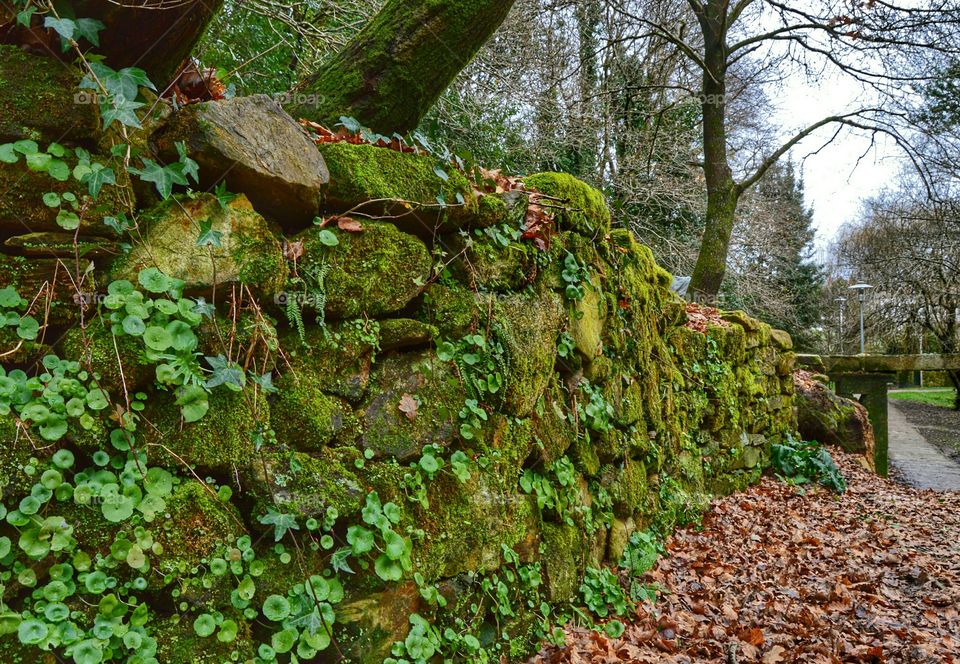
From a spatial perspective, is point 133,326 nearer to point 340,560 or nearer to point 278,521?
point 278,521

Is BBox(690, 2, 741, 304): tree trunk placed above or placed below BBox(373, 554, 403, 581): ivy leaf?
above

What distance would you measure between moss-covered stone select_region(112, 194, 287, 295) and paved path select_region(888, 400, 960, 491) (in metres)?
10.4

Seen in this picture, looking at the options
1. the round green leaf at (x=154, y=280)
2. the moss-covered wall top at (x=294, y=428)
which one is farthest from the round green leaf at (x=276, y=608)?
A: the round green leaf at (x=154, y=280)

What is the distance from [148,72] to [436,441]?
5.62ft

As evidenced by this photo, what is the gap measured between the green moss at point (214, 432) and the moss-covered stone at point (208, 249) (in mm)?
371

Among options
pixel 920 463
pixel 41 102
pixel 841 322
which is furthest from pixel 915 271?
pixel 41 102

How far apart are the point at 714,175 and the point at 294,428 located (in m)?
9.11

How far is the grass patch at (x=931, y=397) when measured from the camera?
70.8 feet

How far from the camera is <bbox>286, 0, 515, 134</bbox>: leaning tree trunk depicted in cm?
291

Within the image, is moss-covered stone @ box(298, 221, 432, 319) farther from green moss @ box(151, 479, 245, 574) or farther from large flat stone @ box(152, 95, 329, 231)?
green moss @ box(151, 479, 245, 574)

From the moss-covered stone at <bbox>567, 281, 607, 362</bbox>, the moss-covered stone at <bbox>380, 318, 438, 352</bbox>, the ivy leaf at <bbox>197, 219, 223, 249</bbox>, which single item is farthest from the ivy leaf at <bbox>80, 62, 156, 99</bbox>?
the moss-covered stone at <bbox>567, 281, 607, 362</bbox>

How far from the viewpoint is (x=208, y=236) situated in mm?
1814

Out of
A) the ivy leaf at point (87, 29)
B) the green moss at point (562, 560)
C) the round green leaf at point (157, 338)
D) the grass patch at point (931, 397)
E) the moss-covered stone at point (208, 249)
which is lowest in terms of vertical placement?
the grass patch at point (931, 397)

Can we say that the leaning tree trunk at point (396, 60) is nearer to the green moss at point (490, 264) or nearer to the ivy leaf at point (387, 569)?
the green moss at point (490, 264)
